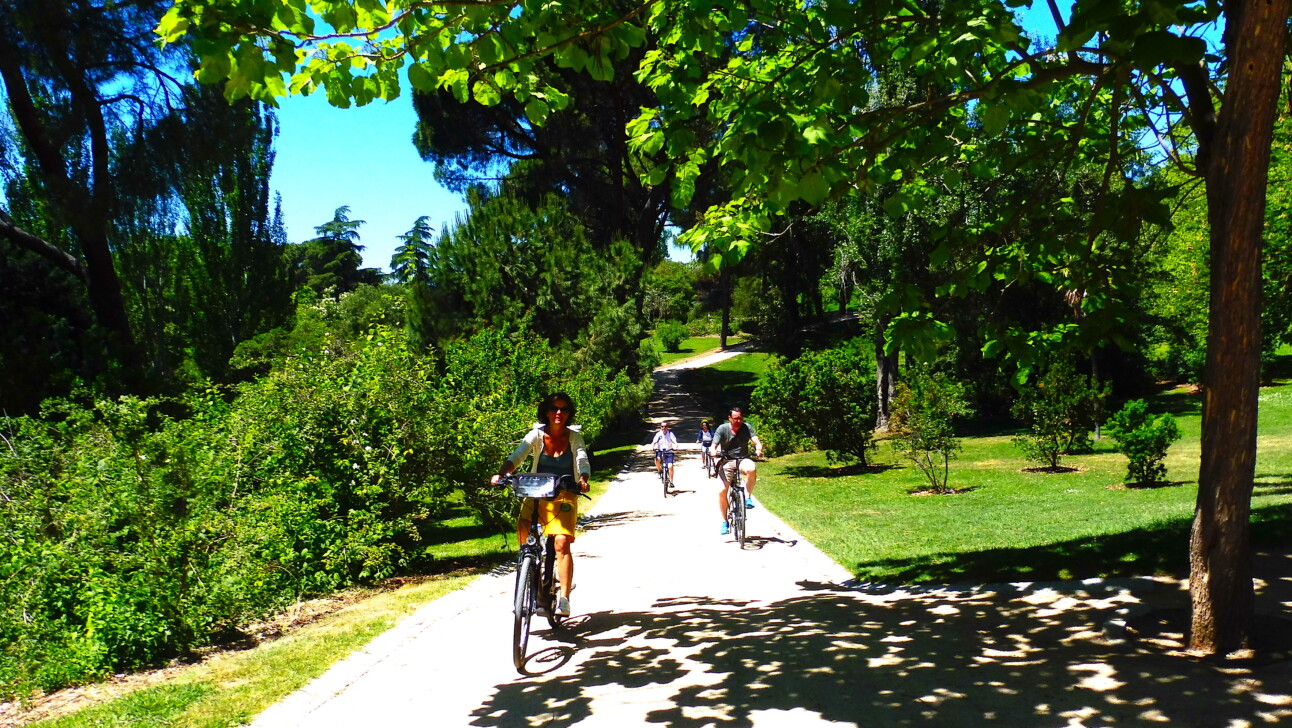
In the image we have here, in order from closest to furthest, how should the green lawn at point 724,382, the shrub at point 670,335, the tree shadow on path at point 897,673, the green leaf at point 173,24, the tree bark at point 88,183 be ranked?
the green leaf at point 173,24, the tree shadow on path at point 897,673, the tree bark at point 88,183, the green lawn at point 724,382, the shrub at point 670,335

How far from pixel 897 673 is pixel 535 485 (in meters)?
2.80

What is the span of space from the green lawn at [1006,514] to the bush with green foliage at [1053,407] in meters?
0.68

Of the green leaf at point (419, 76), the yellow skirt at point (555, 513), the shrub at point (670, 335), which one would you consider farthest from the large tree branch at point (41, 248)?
the shrub at point (670, 335)

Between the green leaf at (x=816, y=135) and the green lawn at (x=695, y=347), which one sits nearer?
the green leaf at (x=816, y=135)

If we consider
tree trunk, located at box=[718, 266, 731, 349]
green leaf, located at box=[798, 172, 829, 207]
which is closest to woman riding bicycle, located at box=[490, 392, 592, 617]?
green leaf, located at box=[798, 172, 829, 207]

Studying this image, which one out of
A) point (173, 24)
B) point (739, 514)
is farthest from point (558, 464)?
point (739, 514)

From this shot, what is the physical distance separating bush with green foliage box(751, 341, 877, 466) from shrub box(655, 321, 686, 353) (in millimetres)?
49786

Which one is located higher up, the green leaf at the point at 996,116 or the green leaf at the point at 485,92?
the green leaf at the point at 485,92

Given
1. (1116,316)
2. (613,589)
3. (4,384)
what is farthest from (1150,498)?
(4,384)

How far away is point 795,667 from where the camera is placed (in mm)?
5695

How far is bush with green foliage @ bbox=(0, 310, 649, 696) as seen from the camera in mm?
6426

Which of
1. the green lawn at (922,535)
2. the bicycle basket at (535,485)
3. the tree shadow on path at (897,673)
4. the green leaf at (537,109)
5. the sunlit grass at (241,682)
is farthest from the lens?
the bicycle basket at (535,485)

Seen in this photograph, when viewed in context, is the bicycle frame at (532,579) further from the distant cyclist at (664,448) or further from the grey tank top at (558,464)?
the distant cyclist at (664,448)

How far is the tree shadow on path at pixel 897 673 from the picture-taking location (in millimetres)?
4695
